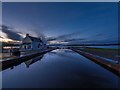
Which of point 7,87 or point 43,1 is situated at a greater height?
point 43,1

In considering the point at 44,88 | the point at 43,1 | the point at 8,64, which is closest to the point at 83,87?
the point at 44,88

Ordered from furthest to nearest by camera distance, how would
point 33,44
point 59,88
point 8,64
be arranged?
point 33,44
point 8,64
point 59,88

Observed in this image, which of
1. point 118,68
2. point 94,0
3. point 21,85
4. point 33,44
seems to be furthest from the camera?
point 33,44

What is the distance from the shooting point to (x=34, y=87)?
605 cm

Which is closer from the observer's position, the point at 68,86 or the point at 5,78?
the point at 68,86

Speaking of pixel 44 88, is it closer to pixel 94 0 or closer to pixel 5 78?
pixel 5 78

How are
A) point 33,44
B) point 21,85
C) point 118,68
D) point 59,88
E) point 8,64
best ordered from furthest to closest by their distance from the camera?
point 33,44, point 8,64, point 118,68, point 21,85, point 59,88

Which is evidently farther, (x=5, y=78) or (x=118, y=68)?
(x=118, y=68)

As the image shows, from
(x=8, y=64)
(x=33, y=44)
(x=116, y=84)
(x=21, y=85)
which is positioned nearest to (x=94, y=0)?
(x=116, y=84)

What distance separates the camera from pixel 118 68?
9000 millimetres

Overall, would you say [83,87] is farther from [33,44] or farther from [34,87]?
[33,44]

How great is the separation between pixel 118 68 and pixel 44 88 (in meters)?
5.09

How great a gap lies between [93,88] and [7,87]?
347 cm

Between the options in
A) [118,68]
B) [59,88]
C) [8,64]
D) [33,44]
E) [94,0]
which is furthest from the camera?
[33,44]
